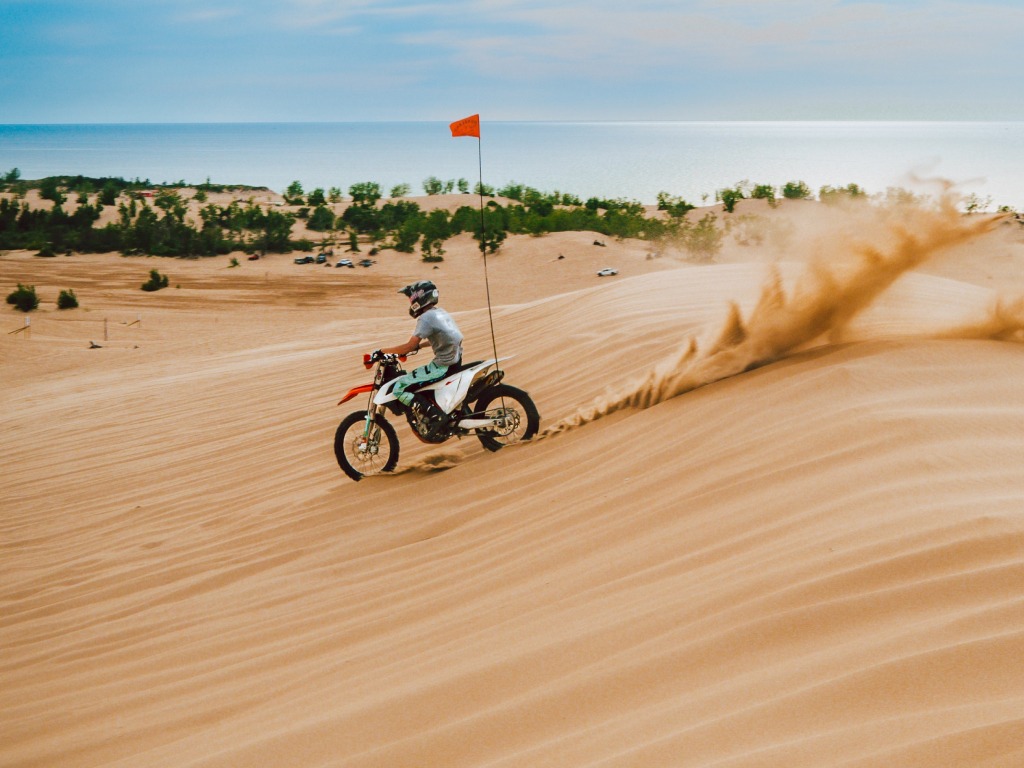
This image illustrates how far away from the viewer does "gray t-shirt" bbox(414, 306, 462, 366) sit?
5.65m

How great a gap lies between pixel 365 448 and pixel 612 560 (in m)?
2.86

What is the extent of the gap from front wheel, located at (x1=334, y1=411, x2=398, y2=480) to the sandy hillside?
15cm

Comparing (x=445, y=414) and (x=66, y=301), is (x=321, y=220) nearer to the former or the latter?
(x=66, y=301)

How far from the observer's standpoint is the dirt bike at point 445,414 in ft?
19.0

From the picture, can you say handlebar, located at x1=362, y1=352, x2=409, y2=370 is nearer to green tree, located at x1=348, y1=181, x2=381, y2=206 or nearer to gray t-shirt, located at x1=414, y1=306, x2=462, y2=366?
gray t-shirt, located at x1=414, y1=306, x2=462, y2=366

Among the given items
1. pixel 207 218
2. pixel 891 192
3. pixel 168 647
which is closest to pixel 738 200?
pixel 207 218

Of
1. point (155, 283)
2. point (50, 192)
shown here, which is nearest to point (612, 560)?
point (155, 283)

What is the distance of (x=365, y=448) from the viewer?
5.97 meters

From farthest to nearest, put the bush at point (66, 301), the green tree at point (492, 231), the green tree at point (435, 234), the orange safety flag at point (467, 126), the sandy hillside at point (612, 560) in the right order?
the green tree at point (435, 234) < the green tree at point (492, 231) < the bush at point (66, 301) < the orange safety flag at point (467, 126) < the sandy hillside at point (612, 560)

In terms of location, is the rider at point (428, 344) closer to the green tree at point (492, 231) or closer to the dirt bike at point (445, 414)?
the dirt bike at point (445, 414)

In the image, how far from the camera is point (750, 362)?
5.28 m

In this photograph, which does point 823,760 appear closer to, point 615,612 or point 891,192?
point 615,612

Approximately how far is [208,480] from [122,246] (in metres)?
25.1

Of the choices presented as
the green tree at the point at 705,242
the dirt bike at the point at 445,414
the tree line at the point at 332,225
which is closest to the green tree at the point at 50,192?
the tree line at the point at 332,225
